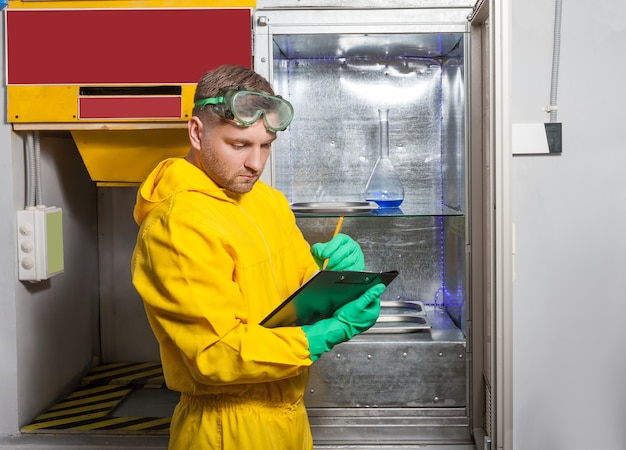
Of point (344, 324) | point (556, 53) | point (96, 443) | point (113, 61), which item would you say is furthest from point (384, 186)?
point (96, 443)

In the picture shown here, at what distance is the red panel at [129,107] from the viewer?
2645mm

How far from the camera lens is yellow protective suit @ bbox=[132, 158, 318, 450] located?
5.21ft

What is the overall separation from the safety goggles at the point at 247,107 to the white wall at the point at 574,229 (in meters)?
0.93

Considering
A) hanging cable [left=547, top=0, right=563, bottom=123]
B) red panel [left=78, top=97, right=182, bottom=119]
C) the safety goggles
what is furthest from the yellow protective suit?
hanging cable [left=547, top=0, right=563, bottom=123]

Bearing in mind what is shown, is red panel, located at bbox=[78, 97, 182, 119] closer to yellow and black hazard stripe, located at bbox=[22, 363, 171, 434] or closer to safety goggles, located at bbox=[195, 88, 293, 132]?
safety goggles, located at bbox=[195, 88, 293, 132]

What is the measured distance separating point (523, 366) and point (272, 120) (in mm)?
1167

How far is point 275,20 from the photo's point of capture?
260 cm

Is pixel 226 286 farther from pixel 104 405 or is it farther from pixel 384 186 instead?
pixel 104 405

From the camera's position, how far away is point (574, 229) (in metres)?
2.35

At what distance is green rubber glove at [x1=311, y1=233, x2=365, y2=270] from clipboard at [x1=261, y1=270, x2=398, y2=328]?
15 cm

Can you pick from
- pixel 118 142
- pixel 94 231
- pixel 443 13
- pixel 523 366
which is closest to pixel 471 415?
pixel 523 366

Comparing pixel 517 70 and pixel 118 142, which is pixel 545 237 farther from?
pixel 118 142

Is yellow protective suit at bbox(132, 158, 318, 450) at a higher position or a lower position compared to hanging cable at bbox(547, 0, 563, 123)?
lower

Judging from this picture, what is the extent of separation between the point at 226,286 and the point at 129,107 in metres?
1.27
